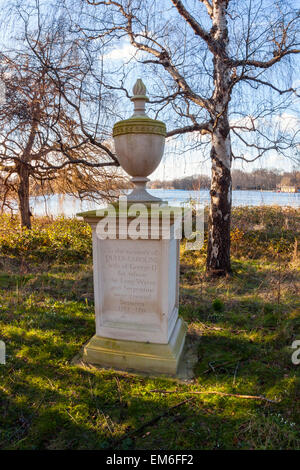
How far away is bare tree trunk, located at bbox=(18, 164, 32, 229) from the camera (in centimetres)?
820

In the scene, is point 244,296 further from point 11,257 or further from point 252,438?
point 11,257

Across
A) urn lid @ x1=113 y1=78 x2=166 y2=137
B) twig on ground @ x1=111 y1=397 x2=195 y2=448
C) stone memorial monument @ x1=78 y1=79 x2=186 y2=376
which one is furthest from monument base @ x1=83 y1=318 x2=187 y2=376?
urn lid @ x1=113 y1=78 x2=166 y2=137

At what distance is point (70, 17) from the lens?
4.27m

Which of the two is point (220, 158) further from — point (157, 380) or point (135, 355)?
point (157, 380)

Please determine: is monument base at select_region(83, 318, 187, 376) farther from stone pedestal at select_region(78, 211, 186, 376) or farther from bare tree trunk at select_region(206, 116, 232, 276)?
bare tree trunk at select_region(206, 116, 232, 276)

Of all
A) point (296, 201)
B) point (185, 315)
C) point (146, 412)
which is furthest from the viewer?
point (296, 201)

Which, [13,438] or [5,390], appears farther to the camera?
[5,390]

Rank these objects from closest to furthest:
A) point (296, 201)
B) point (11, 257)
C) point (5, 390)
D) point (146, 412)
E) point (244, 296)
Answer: point (146, 412) < point (5, 390) < point (244, 296) < point (11, 257) < point (296, 201)

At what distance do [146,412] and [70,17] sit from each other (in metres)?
5.05

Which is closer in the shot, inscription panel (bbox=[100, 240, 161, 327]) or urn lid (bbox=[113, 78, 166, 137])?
urn lid (bbox=[113, 78, 166, 137])

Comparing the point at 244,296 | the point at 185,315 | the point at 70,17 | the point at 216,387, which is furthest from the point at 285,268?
the point at 70,17

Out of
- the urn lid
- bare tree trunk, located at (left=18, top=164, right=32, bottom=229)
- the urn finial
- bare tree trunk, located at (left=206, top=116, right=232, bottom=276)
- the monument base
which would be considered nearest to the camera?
the urn lid

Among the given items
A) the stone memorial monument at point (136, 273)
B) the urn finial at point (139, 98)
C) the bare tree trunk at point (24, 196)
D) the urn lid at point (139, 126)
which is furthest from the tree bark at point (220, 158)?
the bare tree trunk at point (24, 196)

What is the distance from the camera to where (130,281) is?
295 centimetres
